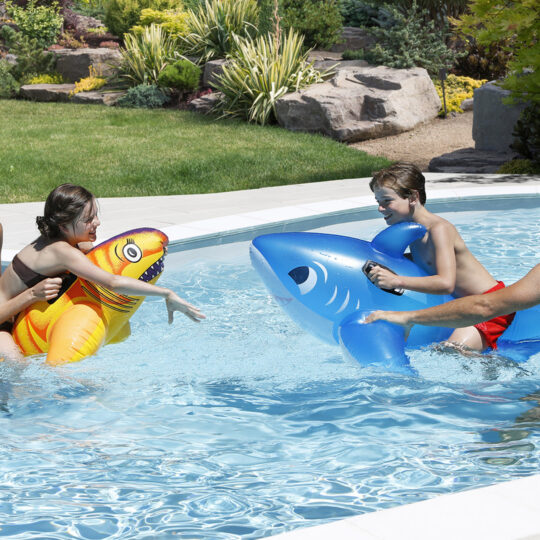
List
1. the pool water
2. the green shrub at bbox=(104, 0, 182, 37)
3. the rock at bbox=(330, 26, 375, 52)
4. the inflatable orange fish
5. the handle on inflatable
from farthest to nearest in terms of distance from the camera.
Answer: the green shrub at bbox=(104, 0, 182, 37) < the rock at bbox=(330, 26, 375, 52) < the inflatable orange fish < the handle on inflatable < the pool water

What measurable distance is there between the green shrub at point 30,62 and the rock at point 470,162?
470 inches

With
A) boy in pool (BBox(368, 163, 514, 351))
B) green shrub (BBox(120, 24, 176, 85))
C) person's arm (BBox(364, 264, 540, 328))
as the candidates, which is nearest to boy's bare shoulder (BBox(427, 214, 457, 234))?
boy in pool (BBox(368, 163, 514, 351))

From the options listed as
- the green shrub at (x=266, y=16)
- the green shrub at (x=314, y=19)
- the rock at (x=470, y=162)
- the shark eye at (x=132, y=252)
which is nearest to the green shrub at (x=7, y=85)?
the green shrub at (x=266, y=16)

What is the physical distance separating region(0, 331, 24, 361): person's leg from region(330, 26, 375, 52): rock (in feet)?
55.8

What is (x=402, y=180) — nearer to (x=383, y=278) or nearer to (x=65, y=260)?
(x=383, y=278)

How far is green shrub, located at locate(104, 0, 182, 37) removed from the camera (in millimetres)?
20641

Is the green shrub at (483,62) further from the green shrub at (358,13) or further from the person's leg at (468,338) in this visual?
the person's leg at (468,338)

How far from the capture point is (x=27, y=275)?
436 cm

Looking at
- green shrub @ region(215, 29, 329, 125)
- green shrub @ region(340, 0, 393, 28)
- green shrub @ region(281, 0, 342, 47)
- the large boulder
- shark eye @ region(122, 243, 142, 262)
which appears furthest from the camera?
green shrub @ region(340, 0, 393, 28)

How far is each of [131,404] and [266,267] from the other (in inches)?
39.6

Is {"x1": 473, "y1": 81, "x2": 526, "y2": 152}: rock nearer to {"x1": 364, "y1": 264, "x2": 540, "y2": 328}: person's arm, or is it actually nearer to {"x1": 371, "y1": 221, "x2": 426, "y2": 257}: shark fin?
{"x1": 371, "y1": 221, "x2": 426, "y2": 257}: shark fin

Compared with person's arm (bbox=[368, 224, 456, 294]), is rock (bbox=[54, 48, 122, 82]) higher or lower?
higher

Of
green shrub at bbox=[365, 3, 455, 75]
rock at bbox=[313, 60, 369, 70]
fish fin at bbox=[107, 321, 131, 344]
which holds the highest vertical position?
green shrub at bbox=[365, 3, 455, 75]

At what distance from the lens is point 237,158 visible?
39.1 feet
